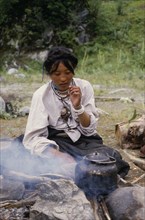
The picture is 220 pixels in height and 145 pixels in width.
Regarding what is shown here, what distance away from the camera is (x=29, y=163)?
3.53 meters

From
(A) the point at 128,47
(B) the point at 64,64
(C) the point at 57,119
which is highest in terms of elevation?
(B) the point at 64,64

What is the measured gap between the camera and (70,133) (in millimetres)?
3645

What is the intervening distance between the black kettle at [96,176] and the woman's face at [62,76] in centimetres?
67

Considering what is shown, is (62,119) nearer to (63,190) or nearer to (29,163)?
(29,163)

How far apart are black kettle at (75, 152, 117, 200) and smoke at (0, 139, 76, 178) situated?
127 mm

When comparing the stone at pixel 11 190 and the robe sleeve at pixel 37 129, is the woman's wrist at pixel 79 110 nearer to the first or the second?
the robe sleeve at pixel 37 129

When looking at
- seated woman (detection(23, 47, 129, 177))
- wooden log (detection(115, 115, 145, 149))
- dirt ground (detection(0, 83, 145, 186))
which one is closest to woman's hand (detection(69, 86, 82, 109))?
seated woman (detection(23, 47, 129, 177))

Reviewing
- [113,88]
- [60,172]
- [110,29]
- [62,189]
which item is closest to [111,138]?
[60,172]

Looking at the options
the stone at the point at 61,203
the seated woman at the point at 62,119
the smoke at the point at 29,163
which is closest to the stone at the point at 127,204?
the stone at the point at 61,203

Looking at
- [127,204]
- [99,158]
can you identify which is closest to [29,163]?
[99,158]

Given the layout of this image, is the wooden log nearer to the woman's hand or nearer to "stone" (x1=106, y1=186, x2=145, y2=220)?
the woman's hand

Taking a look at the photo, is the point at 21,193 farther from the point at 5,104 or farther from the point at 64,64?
the point at 5,104

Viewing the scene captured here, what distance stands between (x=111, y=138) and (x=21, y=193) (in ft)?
7.43

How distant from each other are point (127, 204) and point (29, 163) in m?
0.94
